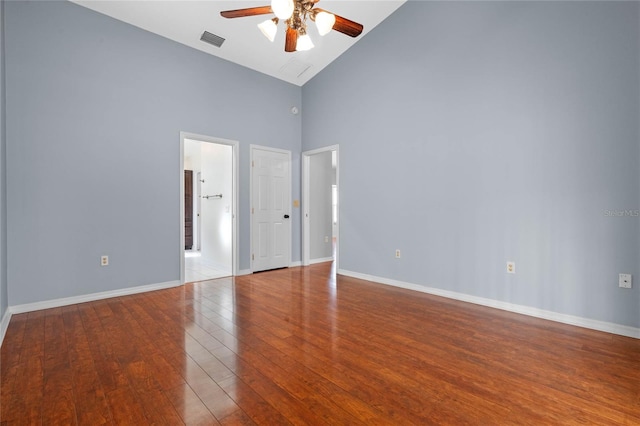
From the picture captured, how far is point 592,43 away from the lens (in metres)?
2.83

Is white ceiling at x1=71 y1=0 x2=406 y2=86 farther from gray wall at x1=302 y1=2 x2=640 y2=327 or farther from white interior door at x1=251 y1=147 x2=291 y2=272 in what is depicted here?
white interior door at x1=251 y1=147 x2=291 y2=272

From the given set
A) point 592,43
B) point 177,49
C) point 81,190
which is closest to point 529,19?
point 592,43

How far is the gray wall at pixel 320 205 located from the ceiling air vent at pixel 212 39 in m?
2.40

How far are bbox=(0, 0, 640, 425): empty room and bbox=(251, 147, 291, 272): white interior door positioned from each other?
0.14 feet

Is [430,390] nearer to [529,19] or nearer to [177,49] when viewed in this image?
[529,19]

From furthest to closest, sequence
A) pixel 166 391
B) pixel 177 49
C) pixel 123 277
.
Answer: pixel 177 49
pixel 123 277
pixel 166 391

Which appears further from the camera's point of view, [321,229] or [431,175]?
[321,229]

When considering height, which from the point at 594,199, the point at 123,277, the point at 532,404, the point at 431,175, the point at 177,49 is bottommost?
the point at 532,404

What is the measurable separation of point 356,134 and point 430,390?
12.7 feet

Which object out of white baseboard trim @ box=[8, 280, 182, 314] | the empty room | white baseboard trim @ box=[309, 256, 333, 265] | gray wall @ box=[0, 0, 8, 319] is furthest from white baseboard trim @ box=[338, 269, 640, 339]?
gray wall @ box=[0, 0, 8, 319]

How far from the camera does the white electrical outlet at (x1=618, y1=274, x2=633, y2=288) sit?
2.67 metres

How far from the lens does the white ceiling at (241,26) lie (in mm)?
3744

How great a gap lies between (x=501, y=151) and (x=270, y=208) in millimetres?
3581

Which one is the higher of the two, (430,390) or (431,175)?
(431,175)
